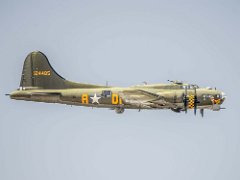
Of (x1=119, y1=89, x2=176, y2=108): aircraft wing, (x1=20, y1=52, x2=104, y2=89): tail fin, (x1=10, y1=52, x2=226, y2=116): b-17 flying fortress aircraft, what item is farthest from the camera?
(x1=20, y1=52, x2=104, y2=89): tail fin

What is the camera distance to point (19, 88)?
54594 millimetres

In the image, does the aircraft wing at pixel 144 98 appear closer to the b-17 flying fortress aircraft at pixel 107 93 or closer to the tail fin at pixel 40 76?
the b-17 flying fortress aircraft at pixel 107 93

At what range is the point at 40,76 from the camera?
5569 centimetres

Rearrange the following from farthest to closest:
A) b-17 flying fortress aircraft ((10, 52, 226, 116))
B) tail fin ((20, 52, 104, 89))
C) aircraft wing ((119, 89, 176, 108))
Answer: tail fin ((20, 52, 104, 89))
aircraft wing ((119, 89, 176, 108))
b-17 flying fortress aircraft ((10, 52, 226, 116))

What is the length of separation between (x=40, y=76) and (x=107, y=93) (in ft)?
25.1

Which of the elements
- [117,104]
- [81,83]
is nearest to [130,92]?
[117,104]

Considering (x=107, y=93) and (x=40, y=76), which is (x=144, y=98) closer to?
(x=107, y=93)

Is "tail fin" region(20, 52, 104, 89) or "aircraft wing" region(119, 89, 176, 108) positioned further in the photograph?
"tail fin" region(20, 52, 104, 89)

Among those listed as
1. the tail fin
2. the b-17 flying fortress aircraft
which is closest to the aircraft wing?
the b-17 flying fortress aircraft

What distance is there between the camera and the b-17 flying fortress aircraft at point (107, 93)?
52.2 m

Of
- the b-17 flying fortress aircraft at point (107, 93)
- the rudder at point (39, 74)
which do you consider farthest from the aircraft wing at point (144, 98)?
the rudder at point (39, 74)

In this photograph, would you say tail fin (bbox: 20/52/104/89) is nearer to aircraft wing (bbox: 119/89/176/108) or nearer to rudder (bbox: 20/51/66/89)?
rudder (bbox: 20/51/66/89)

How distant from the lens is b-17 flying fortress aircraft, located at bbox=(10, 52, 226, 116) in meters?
52.2

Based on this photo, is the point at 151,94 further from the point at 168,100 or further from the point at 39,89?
the point at 39,89
